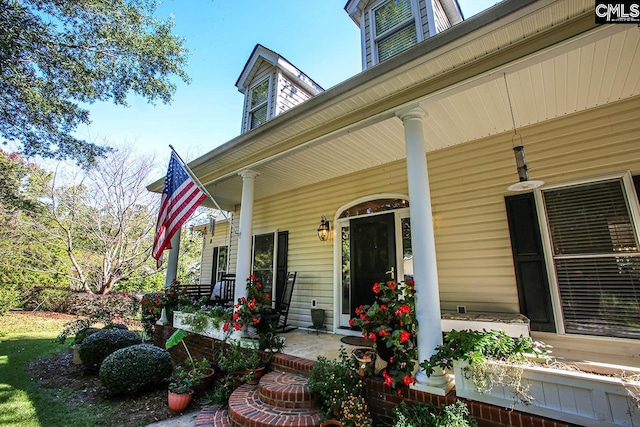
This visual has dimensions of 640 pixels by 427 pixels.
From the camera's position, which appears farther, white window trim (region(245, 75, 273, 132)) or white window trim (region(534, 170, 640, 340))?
white window trim (region(245, 75, 273, 132))

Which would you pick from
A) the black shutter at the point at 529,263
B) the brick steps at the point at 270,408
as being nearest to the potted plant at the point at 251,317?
the brick steps at the point at 270,408

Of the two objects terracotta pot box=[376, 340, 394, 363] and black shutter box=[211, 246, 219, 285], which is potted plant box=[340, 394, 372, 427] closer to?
terracotta pot box=[376, 340, 394, 363]

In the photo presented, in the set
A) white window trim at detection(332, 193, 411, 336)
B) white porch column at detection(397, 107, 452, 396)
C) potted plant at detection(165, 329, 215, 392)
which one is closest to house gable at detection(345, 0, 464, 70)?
white window trim at detection(332, 193, 411, 336)

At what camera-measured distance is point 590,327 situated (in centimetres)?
322

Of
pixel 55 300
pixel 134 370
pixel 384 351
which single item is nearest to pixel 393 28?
pixel 384 351

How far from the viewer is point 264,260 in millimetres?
7078

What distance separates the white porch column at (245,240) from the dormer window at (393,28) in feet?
11.5

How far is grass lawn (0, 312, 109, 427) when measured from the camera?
3453 millimetres

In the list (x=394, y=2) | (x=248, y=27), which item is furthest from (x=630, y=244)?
(x=248, y=27)

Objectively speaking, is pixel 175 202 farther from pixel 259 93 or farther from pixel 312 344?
pixel 259 93

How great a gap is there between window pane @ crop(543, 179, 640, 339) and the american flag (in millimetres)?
4823

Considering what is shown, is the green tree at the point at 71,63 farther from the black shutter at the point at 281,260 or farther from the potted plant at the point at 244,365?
the potted plant at the point at 244,365

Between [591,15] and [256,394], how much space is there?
4.72 meters

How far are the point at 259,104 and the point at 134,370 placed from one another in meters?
6.09
